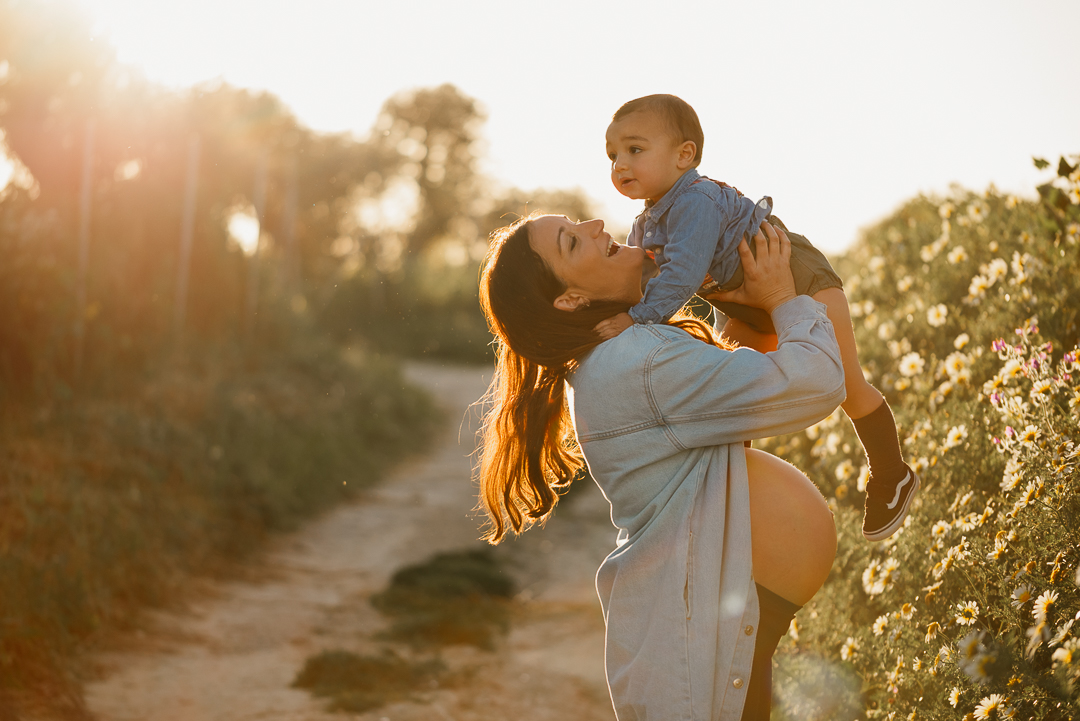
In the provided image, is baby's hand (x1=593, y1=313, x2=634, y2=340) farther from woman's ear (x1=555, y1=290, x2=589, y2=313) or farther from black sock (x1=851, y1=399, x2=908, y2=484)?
black sock (x1=851, y1=399, x2=908, y2=484)

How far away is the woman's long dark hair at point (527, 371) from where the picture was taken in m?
2.27

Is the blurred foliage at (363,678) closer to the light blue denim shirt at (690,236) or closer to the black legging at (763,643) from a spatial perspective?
the black legging at (763,643)

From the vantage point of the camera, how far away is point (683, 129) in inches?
103

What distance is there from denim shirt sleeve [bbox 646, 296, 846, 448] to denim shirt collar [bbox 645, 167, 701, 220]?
616 millimetres

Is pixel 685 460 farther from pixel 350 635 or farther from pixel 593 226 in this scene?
pixel 350 635

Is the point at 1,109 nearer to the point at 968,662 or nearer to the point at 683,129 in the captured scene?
the point at 683,129

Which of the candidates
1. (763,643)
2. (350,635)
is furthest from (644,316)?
(350,635)

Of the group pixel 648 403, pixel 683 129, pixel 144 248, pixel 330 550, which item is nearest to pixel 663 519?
pixel 648 403

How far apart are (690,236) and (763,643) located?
1.05m

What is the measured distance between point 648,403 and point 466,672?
3650 mm

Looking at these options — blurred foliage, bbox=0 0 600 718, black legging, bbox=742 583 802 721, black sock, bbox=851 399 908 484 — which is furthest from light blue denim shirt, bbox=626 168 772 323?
black legging, bbox=742 583 802 721

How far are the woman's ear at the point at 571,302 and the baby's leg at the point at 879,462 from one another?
82 centimetres

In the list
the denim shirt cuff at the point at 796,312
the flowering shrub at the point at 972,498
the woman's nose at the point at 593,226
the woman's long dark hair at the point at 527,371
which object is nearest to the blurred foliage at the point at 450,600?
the flowering shrub at the point at 972,498

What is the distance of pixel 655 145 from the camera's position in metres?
2.60
